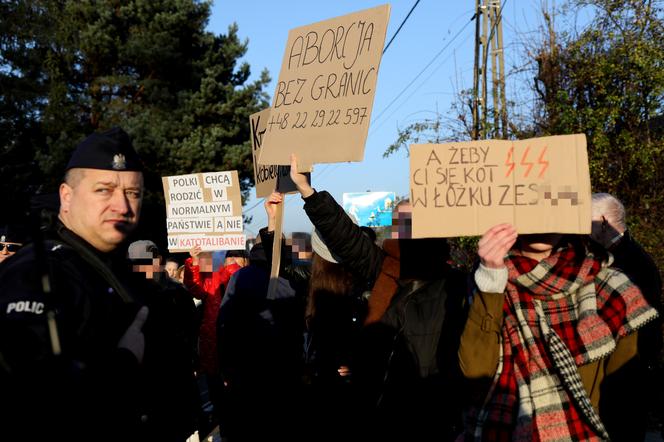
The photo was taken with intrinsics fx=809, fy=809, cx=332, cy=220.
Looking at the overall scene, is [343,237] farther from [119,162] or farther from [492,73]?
[492,73]

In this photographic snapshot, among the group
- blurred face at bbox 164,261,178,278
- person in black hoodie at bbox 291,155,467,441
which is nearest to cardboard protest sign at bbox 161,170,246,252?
blurred face at bbox 164,261,178,278

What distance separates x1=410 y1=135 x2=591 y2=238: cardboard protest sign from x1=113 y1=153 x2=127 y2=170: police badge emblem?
1.20m

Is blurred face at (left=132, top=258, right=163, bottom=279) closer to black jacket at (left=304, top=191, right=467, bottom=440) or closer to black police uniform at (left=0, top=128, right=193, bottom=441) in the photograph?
black jacket at (left=304, top=191, right=467, bottom=440)

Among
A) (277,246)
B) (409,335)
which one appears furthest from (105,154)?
(277,246)

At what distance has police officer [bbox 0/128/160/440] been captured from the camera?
227 centimetres

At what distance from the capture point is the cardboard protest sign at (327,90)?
441cm

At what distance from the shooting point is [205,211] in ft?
32.1

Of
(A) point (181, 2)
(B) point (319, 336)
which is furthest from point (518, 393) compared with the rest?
(A) point (181, 2)

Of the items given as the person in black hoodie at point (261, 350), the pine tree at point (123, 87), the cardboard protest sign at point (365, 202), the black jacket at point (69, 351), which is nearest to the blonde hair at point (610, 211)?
the person in black hoodie at point (261, 350)

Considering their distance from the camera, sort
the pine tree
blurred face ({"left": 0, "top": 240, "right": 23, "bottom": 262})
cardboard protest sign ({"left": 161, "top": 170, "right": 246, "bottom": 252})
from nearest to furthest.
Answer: blurred face ({"left": 0, "top": 240, "right": 23, "bottom": 262})
cardboard protest sign ({"left": 161, "top": 170, "right": 246, "bottom": 252})
the pine tree

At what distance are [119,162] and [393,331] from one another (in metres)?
1.65

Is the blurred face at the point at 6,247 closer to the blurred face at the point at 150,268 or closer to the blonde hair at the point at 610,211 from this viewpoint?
the blurred face at the point at 150,268

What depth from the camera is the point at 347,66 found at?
15.0 feet

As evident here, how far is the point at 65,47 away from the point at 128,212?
26774mm
